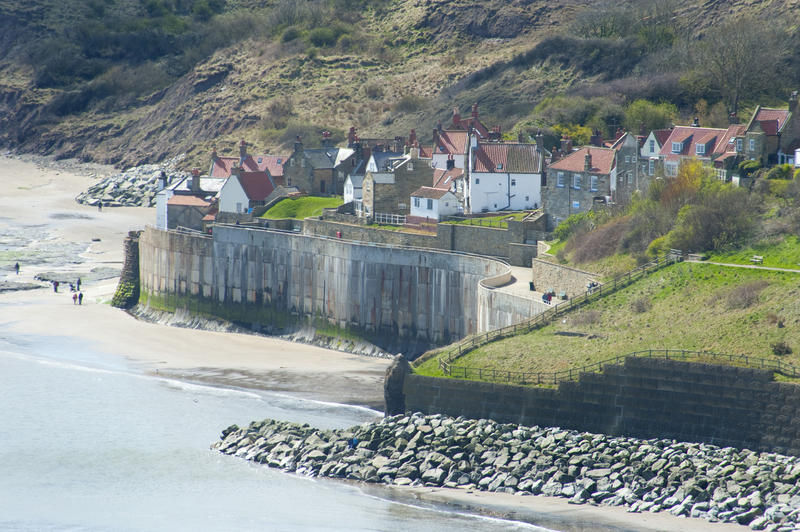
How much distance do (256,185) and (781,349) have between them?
161 feet

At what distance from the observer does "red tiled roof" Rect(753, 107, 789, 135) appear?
67.9m

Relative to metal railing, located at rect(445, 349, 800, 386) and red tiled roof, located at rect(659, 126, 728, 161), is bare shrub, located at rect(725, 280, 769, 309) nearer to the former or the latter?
metal railing, located at rect(445, 349, 800, 386)

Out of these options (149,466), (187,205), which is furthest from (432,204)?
(149,466)

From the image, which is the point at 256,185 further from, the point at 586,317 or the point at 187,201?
the point at 586,317

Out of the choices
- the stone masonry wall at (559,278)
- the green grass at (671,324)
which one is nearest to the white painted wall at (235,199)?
the stone masonry wall at (559,278)

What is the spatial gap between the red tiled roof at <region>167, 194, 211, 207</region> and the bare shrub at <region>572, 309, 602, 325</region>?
130 feet

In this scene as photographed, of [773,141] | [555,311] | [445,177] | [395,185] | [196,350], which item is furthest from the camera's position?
[395,185]

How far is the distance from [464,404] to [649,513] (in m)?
10.6

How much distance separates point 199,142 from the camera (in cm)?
14012

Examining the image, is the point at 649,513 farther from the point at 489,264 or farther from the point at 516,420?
the point at 489,264

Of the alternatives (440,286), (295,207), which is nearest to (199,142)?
(295,207)

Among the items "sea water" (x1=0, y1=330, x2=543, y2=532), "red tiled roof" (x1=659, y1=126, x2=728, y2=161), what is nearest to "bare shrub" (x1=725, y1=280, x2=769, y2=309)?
"sea water" (x1=0, y1=330, x2=543, y2=532)

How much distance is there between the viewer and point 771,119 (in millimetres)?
69062

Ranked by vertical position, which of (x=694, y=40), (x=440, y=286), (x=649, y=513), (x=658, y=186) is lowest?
(x=649, y=513)
